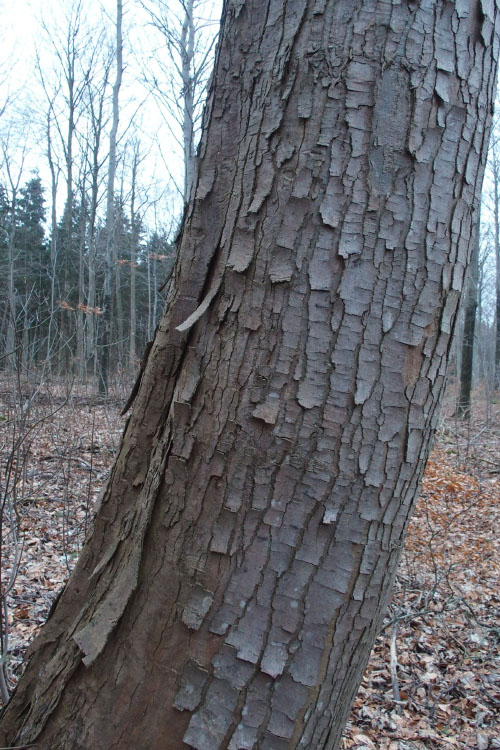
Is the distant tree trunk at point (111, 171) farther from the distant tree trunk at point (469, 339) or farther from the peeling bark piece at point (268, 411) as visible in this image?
the peeling bark piece at point (268, 411)

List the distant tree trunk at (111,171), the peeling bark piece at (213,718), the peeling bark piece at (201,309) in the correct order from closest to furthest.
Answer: the peeling bark piece at (213,718) → the peeling bark piece at (201,309) → the distant tree trunk at (111,171)

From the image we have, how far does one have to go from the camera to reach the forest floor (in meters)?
2.87

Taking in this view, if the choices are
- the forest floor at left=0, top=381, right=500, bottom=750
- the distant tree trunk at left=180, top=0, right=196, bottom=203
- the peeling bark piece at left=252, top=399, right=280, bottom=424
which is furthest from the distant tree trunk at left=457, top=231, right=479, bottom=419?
the peeling bark piece at left=252, top=399, right=280, bottom=424

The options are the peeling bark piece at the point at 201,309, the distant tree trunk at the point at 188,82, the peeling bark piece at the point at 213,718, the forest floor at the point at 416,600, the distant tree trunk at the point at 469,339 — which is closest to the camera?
the peeling bark piece at the point at 213,718

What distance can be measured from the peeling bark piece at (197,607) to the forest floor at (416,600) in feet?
4.82

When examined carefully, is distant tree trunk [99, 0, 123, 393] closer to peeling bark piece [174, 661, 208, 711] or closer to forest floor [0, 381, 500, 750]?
forest floor [0, 381, 500, 750]

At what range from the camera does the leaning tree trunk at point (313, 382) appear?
83cm

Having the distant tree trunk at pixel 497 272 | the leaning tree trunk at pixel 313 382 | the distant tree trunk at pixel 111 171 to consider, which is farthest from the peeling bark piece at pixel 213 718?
the distant tree trunk at pixel 497 272

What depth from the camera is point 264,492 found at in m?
0.85

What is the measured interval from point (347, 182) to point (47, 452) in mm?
6872

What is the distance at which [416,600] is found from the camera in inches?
166

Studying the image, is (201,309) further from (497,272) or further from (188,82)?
(497,272)

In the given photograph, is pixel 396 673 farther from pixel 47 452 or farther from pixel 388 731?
pixel 47 452

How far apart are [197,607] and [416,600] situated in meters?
4.00
